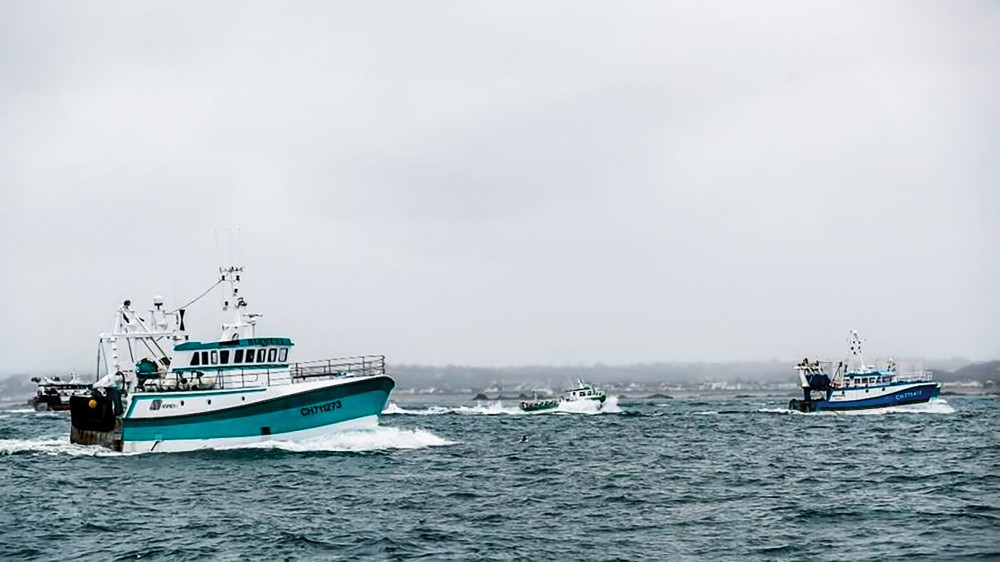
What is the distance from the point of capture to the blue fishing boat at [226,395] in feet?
167

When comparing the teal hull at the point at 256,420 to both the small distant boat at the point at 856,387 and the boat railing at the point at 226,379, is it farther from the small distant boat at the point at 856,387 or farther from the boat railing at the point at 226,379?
the small distant boat at the point at 856,387

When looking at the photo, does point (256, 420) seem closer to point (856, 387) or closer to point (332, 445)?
point (332, 445)

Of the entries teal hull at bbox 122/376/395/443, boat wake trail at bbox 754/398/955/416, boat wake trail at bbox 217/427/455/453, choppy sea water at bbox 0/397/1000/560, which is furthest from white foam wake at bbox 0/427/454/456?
boat wake trail at bbox 754/398/955/416

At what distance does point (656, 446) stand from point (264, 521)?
115 feet

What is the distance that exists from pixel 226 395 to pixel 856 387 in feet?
244

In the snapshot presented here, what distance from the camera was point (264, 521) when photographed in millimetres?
30219

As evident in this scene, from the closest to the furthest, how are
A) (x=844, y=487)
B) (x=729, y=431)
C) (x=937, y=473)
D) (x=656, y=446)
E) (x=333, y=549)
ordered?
(x=333, y=549), (x=844, y=487), (x=937, y=473), (x=656, y=446), (x=729, y=431)

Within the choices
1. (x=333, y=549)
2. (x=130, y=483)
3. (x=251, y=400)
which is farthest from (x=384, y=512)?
(x=251, y=400)

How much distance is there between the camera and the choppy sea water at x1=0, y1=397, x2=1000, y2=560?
25516mm

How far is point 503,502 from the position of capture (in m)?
33.8

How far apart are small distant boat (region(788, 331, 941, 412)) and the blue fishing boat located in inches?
2524

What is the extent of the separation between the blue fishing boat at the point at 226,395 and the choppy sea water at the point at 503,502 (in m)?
1.29

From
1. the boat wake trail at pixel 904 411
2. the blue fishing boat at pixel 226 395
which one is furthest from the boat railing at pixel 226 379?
the boat wake trail at pixel 904 411

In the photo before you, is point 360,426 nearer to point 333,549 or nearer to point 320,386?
point 320,386
